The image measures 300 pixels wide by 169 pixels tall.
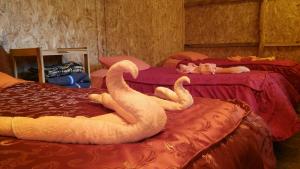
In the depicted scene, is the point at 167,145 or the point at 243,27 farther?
the point at 243,27

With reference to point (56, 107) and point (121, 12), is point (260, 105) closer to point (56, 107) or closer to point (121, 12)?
point (56, 107)

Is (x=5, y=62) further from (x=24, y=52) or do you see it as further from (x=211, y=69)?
(x=211, y=69)

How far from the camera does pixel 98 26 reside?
359 cm

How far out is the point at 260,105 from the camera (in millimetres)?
2180

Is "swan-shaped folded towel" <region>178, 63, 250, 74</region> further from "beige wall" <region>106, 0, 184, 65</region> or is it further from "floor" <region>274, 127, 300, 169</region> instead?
"beige wall" <region>106, 0, 184, 65</region>

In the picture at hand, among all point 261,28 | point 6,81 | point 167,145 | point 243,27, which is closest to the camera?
Answer: point 167,145

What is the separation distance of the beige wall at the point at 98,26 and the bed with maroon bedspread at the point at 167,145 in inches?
50.0

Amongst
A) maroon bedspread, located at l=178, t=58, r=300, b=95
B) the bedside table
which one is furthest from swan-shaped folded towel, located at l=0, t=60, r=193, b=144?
maroon bedspread, located at l=178, t=58, r=300, b=95

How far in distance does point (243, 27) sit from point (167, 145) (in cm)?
384

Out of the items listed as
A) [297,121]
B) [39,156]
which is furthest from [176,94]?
[297,121]

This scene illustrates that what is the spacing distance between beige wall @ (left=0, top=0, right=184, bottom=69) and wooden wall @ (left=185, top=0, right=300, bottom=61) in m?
0.30

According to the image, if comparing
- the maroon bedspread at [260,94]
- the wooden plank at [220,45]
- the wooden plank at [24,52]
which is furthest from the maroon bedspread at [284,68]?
the wooden plank at [24,52]

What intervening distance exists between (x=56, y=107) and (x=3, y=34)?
1.64 m

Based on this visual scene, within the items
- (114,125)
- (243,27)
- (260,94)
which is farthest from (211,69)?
(114,125)
